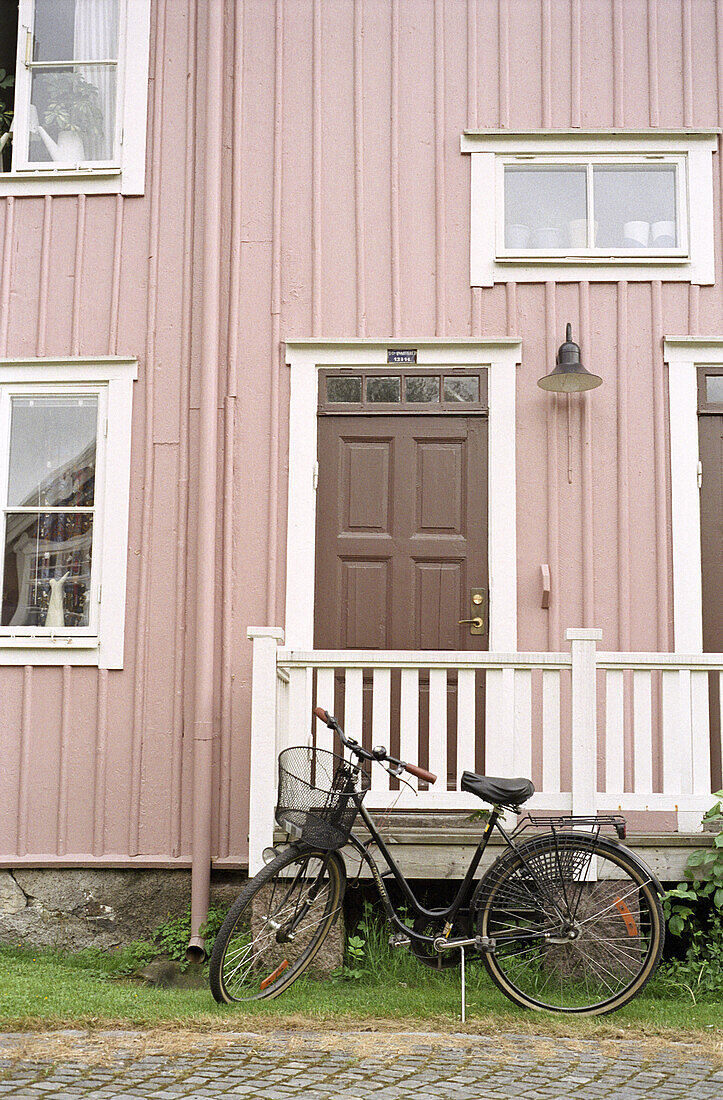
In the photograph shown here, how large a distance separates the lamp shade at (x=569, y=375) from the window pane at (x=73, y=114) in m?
2.84

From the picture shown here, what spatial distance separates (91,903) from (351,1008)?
75.6 inches

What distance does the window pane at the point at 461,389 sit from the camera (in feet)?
20.9

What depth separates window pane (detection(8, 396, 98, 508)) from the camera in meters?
6.46

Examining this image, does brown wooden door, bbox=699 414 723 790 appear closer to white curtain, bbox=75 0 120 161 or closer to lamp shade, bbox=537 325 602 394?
lamp shade, bbox=537 325 602 394

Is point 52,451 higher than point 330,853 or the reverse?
higher

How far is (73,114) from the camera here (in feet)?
22.1

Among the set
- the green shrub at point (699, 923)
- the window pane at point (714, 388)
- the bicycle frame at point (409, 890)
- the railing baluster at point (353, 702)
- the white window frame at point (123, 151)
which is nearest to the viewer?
the bicycle frame at point (409, 890)

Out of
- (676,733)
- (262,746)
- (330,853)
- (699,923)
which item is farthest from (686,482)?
(330,853)

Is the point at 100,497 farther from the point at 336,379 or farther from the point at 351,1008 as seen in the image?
the point at 351,1008

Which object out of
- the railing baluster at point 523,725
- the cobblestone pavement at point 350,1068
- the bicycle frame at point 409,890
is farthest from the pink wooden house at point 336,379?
the cobblestone pavement at point 350,1068

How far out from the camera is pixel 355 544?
20.7 feet

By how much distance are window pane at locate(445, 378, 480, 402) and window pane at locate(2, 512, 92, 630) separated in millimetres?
2133

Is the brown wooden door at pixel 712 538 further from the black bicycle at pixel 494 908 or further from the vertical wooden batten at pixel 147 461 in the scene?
the vertical wooden batten at pixel 147 461

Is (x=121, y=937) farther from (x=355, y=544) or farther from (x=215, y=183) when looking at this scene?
(x=215, y=183)
